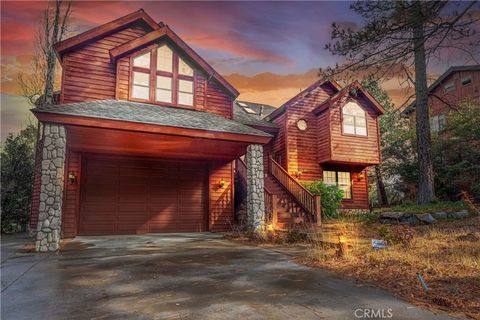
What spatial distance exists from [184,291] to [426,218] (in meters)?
9.89

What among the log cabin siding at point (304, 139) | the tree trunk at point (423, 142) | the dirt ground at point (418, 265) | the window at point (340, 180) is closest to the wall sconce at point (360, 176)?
the window at point (340, 180)

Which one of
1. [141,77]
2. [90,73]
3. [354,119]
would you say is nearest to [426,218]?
[354,119]

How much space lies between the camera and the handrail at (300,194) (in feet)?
40.4

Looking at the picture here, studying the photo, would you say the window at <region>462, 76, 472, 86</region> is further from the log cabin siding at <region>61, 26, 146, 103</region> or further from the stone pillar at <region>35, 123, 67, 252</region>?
the stone pillar at <region>35, 123, 67, 252</region>

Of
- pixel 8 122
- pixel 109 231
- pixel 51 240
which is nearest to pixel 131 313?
pixel 51 240

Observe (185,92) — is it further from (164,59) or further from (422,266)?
(422,266)

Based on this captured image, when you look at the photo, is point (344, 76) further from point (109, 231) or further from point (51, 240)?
point (109, 231)

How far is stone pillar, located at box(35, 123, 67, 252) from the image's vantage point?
7.62 meters

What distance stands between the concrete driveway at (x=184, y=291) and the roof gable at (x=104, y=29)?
24.5 ft

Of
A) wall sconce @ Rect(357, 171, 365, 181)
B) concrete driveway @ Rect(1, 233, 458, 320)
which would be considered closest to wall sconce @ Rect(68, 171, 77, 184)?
concrete driveway @ Rect(1, 233, 458, 320)

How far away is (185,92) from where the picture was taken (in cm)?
1235

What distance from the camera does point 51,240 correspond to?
7.62 metres

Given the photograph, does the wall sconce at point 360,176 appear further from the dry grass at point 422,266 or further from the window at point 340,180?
the dry grass at point 422,266

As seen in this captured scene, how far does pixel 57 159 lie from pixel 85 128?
1106mm
